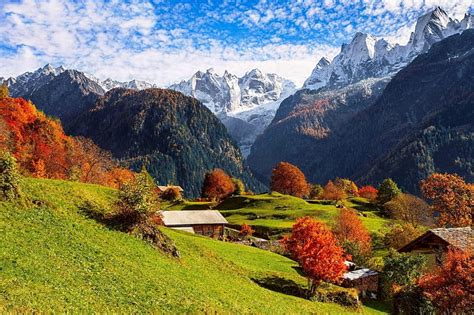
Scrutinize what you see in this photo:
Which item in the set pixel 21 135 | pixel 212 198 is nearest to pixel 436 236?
pixel 21 135

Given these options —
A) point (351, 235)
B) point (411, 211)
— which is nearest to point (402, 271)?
point (351, 235)

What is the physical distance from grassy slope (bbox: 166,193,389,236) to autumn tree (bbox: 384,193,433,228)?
4885mm

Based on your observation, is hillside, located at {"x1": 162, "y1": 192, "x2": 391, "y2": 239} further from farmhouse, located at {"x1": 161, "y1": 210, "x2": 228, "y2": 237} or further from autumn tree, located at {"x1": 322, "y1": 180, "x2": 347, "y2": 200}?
farmhouse, located at {"x1": 161, "y1": 210, "x2": 228, "y2": 237}

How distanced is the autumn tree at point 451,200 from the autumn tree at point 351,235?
33421 mm

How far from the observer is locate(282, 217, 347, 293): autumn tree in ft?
151

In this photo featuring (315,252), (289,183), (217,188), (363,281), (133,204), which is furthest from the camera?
(289,183)

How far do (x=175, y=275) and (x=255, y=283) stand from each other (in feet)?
45.1

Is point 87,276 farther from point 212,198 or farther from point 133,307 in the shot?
point 212,198

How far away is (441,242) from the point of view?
174ft

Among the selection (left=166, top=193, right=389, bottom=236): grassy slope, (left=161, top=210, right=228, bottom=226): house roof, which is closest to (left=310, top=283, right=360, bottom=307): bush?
(left=161, top=210, right=228, bottom=226): house roof

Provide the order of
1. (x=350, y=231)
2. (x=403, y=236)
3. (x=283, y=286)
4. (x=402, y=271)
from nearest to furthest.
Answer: (x=283, y=286) < (x=402, y=271) < (x=403, y=236) < (x=350, y=231)

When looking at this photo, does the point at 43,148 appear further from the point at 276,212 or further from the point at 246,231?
the point at 276,212

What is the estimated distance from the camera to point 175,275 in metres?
30.9

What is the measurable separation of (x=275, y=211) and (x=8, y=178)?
102154 mm
